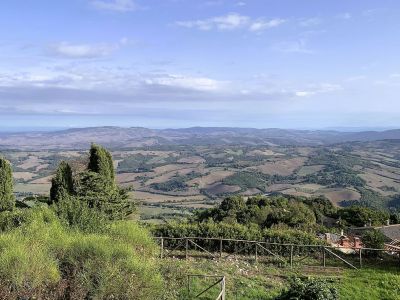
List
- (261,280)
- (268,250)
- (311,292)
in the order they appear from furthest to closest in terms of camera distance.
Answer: (268,250) < (261,280) < (311,292)

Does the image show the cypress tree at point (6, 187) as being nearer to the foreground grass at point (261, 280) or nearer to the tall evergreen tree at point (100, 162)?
the tall evergreen tree at point (100, 162)

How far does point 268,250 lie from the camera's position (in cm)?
1912

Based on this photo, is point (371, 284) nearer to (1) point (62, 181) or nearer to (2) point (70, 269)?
(2) point (70, 269)

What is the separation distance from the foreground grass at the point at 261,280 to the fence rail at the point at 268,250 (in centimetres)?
95

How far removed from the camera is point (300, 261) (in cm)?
1842

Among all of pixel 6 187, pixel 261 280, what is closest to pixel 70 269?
pixel 261 280

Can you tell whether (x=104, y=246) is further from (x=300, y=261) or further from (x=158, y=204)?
(x=158, y=204)

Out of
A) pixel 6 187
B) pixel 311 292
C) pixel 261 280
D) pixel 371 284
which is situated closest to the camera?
pixel 311 292

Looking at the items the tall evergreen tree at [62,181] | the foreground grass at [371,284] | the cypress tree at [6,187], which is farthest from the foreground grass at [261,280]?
the cypress tree at [6,187]

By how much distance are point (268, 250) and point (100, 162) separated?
14.0m

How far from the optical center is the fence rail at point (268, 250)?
1844 centimetres

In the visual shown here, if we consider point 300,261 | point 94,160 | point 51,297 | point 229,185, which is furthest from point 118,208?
point 229,185

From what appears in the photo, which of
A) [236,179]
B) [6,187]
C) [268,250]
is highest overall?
[6,187]

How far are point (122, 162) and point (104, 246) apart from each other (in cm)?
16207
